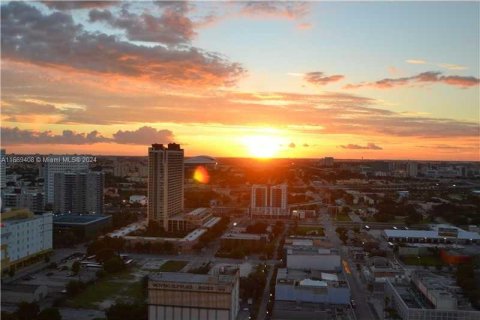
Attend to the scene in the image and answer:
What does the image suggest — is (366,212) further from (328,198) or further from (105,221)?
(105,221)

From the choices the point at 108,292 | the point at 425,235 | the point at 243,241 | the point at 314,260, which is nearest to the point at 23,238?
the point at 108,292

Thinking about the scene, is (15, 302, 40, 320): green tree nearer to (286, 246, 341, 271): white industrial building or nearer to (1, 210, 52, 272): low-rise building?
(1, 210, 52, 272): low-rise building

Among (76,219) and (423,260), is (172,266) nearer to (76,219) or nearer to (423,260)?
(76,219)

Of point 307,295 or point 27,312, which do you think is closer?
point 27,312

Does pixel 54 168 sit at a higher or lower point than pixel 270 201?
higher

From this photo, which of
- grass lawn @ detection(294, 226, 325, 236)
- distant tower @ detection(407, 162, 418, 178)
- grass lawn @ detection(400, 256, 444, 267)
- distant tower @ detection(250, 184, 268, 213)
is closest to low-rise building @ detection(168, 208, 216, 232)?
grass lawn @ detection(294, 226, 325, 236)

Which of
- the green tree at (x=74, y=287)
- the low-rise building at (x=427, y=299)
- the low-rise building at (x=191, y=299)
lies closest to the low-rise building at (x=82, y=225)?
the green tree at (x=74, y=287)
